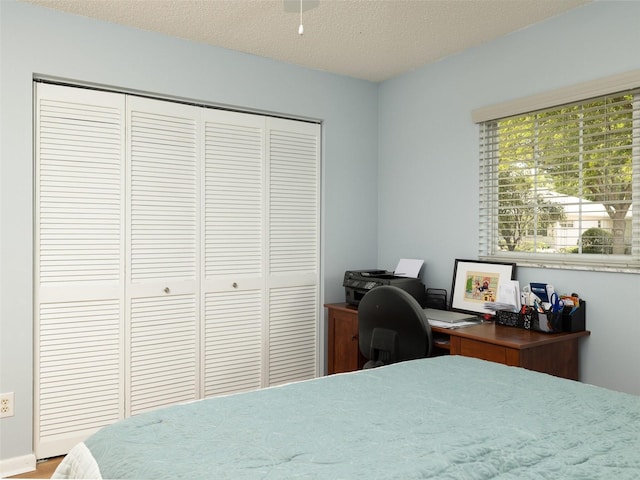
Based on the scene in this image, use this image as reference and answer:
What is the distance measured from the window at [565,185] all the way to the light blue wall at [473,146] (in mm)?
97

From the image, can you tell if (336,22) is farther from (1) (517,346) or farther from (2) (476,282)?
(1) (517,346)

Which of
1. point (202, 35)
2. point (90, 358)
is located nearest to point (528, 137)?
point (202, 35)

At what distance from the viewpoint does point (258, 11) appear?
9.28ft

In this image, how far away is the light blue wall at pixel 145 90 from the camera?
107 inches

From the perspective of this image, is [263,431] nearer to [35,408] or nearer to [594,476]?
[594,476]

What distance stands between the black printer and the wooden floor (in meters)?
2.02

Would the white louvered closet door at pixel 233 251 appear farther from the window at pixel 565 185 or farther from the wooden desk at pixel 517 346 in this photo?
the window at pixel 565 185

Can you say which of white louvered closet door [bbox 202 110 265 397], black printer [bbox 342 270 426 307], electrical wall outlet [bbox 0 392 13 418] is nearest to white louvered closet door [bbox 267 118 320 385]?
white louvered closet door [bbox 202 110 265 397]

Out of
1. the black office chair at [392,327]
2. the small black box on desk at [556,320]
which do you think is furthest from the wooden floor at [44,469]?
the small black box on desk at [556,320]

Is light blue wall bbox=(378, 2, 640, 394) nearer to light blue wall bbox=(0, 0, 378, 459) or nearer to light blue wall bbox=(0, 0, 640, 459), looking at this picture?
light blue wall bbox=(0, 0, 640, 459)

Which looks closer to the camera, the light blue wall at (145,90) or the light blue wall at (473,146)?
the light blue wall at (473,146)

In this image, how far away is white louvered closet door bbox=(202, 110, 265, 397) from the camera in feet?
11.1

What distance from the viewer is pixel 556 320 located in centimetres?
265

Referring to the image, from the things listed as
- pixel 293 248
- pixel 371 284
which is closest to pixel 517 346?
pixel 371 284
